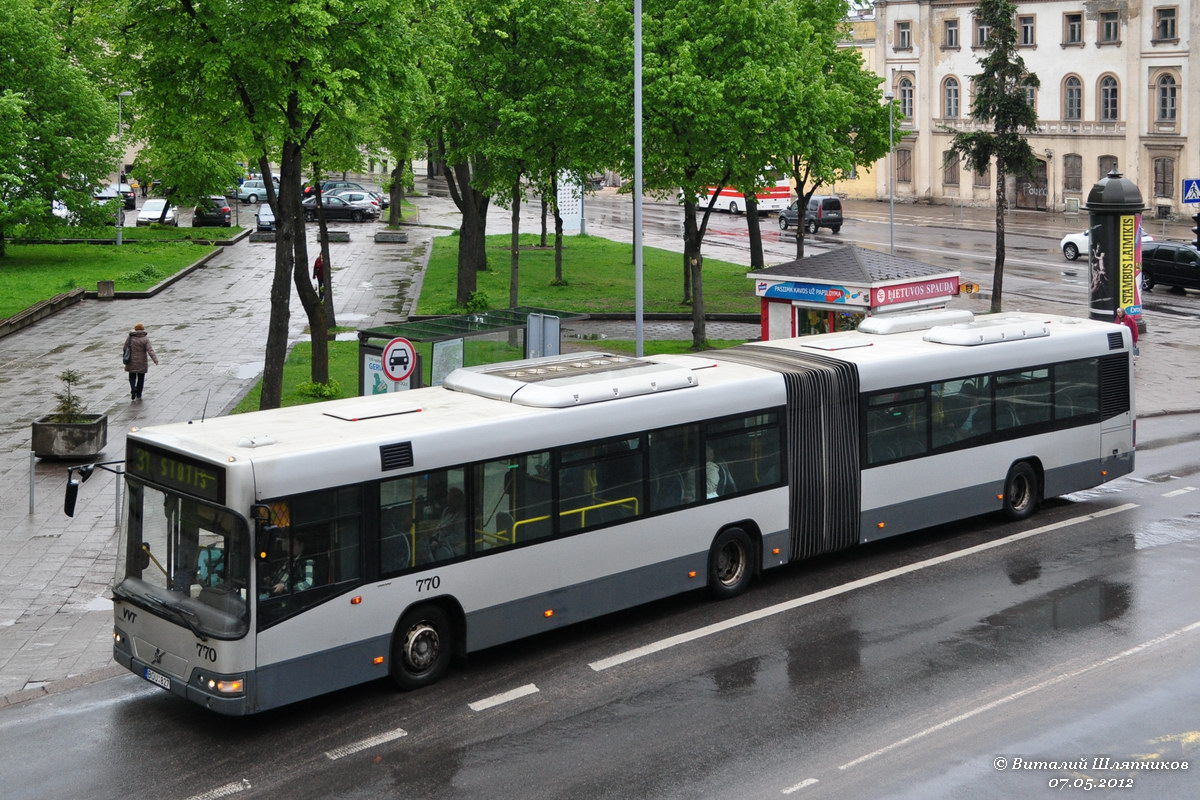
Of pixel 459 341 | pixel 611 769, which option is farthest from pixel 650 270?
pixel 611 769

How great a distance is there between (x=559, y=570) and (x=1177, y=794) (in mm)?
5886

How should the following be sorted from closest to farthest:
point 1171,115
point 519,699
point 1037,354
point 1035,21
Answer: point 519,699 → point 1037,354 → point 1171,115 → point 1035,21

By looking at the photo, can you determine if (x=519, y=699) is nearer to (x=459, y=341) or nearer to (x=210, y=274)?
(x=459, y=341)

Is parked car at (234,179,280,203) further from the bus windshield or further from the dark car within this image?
the bus windshield

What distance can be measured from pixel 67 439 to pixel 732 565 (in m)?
11.6

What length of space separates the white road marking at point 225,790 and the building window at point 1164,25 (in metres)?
64.9

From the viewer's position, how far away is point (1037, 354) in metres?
18.7

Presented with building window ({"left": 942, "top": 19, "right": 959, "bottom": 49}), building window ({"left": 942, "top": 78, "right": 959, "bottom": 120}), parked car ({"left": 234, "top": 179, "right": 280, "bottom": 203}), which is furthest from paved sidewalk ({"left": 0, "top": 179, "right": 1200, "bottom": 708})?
building window ({"left": 942, "top": 19, "right": 959, "bottom": 49})

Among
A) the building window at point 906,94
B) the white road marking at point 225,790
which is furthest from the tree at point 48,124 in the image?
the building window at point 906,94

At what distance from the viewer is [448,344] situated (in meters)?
20.4

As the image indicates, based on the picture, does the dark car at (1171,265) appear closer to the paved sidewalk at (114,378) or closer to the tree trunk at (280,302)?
the paved sidewalk at (114,378)

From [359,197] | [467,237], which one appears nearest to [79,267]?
[467,237]

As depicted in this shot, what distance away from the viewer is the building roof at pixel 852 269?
26188mm

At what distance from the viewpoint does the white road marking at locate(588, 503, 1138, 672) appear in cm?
1370
